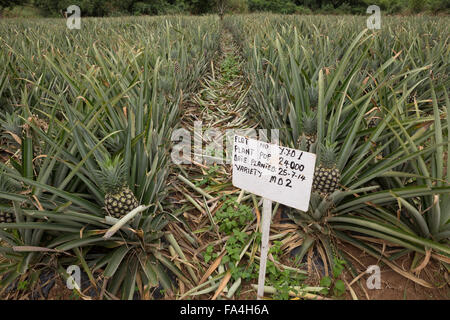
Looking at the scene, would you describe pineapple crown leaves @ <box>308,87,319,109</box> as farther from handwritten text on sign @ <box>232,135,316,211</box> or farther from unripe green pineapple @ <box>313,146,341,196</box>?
handwritten text on sign @ <box>232,135,316,211</box>

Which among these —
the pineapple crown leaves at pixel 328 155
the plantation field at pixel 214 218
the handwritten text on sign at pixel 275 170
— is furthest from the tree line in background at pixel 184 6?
the handwritten text on sign at pixel 275 170

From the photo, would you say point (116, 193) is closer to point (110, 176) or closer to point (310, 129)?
point (110, 176)

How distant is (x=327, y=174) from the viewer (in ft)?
3.60

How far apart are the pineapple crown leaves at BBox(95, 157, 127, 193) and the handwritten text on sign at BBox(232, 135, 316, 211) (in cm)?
44

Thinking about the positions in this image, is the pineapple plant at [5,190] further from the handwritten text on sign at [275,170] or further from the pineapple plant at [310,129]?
the pineapple plant at [310,129]

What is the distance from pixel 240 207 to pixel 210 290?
1.59 feet

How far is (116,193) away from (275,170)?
24.4 inches

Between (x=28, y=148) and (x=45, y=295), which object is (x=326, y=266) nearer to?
(x=45, y=295)

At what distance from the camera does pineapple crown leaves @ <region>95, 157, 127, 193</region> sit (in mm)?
910

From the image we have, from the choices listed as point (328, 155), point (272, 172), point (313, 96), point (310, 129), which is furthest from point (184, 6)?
point (272, 172)

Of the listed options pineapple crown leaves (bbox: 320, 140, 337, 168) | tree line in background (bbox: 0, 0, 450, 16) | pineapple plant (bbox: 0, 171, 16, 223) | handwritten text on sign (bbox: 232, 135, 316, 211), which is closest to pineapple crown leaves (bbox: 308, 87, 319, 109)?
pineapple crown leaves (bbox: 320, 140, 337, 168)

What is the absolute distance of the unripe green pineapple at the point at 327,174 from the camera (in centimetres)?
109

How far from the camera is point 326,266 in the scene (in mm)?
1157

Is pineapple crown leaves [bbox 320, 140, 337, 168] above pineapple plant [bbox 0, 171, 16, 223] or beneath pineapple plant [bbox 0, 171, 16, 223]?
above
